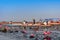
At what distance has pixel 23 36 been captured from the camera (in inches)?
208

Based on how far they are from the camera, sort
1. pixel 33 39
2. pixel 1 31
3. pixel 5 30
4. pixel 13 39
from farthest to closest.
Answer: pixel 1 31 < pixel 5 30 < pixel 13 39 < pixel 33 39

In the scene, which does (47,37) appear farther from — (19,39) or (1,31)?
(1,31)

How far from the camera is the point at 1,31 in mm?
6648

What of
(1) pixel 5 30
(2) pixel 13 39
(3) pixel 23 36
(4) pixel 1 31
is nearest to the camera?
(2) pixel 13 39

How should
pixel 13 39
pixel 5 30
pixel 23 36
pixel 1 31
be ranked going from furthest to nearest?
pixel 1 31 → pixel 5 30 → pixel 23 36 → pixel 13 39

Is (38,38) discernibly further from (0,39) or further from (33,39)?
(0,39)

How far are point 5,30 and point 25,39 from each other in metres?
1.28

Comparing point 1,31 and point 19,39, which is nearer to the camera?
point 19,39

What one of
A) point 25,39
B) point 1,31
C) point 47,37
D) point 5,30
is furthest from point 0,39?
point 1,31

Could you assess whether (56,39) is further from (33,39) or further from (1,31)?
(1,31)

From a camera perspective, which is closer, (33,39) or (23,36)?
(33,39)

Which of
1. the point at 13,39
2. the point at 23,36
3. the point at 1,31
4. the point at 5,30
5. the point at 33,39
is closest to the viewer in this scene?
the point at 33,39

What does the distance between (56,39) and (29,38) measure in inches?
23.9

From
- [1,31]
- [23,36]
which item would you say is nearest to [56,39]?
[23,36]
